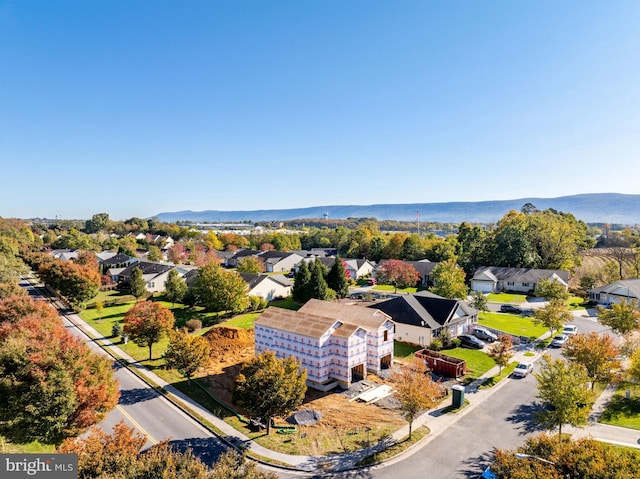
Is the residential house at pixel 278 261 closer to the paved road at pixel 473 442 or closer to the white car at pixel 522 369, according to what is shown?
the white car at pixel 522 369

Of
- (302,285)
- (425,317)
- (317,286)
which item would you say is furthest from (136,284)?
(425,317)

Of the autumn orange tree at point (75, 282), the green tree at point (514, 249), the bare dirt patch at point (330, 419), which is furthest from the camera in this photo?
the green tree at point (514, 249)

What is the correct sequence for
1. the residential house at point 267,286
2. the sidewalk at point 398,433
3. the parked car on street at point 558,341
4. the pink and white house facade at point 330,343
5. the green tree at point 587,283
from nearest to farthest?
the sidewalk at point 398,433 < the pink and white house facade at point 330,343 < the parked car on street at point 558,341 < the residential house at point 267,286 < the green tree at point 587,283

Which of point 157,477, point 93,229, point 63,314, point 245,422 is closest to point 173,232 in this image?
point 93,229

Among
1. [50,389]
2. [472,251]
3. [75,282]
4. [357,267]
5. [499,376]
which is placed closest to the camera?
[50,389]

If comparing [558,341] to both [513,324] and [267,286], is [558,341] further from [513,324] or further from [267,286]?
[267,286]

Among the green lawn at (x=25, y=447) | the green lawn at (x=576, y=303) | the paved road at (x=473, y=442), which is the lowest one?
the green lawn at (x=576, y=303)

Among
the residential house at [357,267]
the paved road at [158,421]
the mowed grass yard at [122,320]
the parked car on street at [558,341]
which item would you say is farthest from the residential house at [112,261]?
the parked car on street at [558,341]

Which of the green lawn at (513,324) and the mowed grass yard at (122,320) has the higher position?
the mowed grass yard at (122,320)
